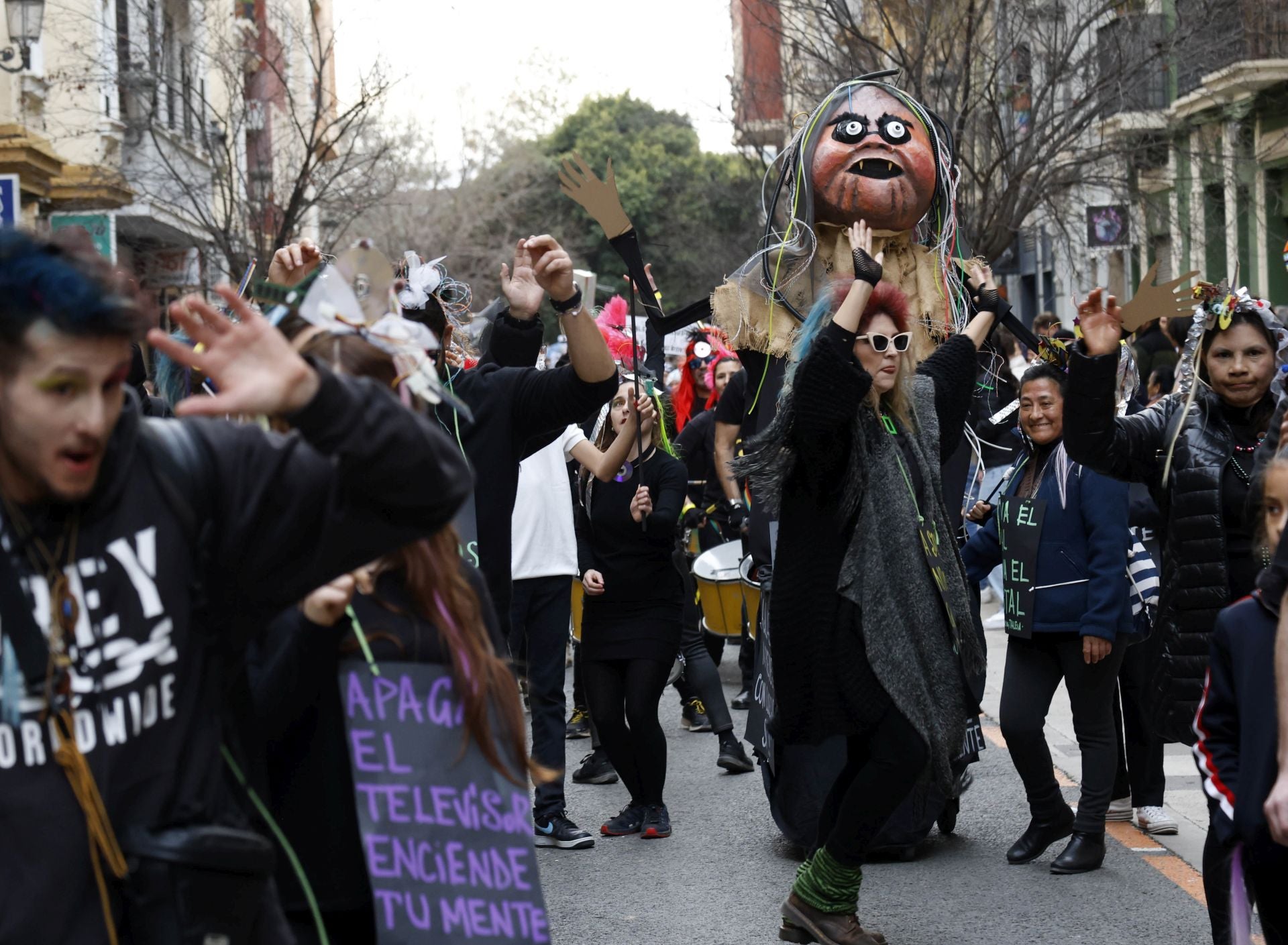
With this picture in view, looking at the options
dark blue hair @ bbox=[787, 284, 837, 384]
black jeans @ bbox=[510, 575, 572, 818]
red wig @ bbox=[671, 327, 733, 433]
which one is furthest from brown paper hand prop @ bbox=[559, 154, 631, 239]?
red wig @ bbox=[671, 327, 733, 433]

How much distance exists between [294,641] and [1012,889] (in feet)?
12.9

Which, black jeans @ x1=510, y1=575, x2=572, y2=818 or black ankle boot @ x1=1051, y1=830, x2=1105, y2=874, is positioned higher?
black jeans @ x1=510, y1=575, x2=572, y2=818

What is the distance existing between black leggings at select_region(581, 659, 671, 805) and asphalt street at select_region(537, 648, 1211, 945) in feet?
0.88

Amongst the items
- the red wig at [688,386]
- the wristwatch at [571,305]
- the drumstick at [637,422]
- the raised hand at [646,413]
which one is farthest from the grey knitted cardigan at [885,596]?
the red wig at [688,386]

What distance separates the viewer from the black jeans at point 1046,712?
6.16 meters

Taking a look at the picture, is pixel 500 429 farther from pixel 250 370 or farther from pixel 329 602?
pixel 250 370

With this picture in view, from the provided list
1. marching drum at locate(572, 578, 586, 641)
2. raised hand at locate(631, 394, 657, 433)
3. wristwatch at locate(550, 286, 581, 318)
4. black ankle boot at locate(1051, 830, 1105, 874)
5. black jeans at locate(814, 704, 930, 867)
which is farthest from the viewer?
marching drum at locate(572, 578, 586, 641)

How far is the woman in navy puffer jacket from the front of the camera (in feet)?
20.2

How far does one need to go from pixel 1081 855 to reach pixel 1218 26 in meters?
13.3

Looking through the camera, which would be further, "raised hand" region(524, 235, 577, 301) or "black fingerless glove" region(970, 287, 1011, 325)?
"black fingerless glove" region(970, 287, 1011, 325)

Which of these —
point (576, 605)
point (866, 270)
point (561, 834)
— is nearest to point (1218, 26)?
point (576, 605)

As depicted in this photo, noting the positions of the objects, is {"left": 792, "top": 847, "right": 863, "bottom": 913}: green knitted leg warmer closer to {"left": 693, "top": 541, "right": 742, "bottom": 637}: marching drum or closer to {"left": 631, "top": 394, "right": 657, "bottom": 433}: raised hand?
{"left": 631, "top": 394, "right": 657, "bottom": 433}: raised hand

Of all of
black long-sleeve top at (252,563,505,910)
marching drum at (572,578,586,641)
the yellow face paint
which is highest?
the yellow face paint

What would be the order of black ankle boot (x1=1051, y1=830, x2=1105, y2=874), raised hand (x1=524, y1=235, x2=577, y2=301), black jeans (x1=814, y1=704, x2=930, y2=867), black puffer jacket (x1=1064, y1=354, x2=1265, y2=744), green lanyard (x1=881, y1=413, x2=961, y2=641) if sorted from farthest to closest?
black ankle boot (x1=1051, y1=830, x2=1105, y2=874)
green lanyard (x1=881, y1=413, x2=961, y2=641)
black jeans (x1=814, y1=704, x2=930, y2=867)
black puffer jacket (x1=1064, y1=354, x2=1265, y2=744)
raised hand (x1=524, y1=235, x2=577, y2=301)
